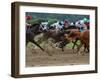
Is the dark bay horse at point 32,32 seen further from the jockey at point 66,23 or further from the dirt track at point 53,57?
the jockey at point 66,23

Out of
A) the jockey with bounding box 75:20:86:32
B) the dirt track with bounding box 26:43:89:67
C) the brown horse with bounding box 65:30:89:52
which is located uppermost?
the jockey with bounding box 75:20:86:32

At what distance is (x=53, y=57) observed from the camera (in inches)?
85.4

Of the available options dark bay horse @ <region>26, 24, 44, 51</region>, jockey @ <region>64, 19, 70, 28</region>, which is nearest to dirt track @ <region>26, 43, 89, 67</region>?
dark bay horse @ <region>26, 24, 44, 51</region>

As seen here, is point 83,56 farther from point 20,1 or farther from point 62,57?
point 20,1

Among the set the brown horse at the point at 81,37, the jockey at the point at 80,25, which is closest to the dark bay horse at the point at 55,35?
the brown horse at the point at 81,37

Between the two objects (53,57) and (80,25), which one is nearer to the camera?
(53,57)

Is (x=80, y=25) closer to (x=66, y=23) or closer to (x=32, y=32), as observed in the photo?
(x=66, y=23)

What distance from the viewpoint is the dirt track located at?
2.08 m

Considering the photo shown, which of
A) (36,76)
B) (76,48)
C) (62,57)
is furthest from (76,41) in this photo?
(36,76)

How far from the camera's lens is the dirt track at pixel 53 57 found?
2.08 metres

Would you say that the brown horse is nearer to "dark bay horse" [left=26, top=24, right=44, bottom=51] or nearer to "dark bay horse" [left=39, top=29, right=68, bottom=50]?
"dark bay horse" [left=39, top=29, right=68, bottom=50]

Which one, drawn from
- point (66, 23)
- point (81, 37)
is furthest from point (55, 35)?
point (81, 37)

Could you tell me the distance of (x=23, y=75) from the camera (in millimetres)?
2027

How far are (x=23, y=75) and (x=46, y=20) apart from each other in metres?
0.53
